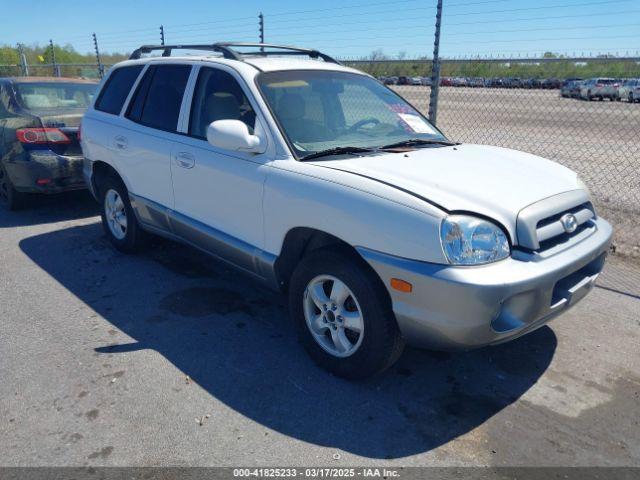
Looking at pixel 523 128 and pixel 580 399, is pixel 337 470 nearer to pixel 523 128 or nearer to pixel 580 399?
pixel 580 399

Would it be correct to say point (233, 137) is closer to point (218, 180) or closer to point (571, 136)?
point (218, 180)

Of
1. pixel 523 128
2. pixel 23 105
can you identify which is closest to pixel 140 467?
pixel 23 105

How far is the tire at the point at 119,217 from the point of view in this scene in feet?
16.4

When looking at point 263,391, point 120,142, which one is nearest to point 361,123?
point 263,391

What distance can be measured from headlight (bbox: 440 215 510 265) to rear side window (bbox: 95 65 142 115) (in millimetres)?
3632

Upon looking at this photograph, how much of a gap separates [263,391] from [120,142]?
286 cm

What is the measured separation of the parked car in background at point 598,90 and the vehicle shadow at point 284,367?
1416 centimetres

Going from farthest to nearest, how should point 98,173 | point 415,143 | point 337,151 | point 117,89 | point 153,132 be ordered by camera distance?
point 98,173
point 117,89
point 153,132
point 415,143
point 337,151

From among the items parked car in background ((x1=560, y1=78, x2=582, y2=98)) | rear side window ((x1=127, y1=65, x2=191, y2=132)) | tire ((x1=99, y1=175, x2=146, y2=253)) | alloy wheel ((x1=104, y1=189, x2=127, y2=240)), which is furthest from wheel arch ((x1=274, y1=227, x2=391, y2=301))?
parked car in background ((x1=560, y1=78, x2=582, y2=98))

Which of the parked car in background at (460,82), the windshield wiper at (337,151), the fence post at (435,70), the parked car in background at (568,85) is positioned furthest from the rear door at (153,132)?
the parked car in background at (568,85)

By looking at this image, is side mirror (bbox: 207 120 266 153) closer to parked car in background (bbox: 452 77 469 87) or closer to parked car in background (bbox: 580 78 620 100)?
parked car in background (bbox: 452 77 469 87)

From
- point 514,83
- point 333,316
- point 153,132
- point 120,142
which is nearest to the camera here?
point 333,316

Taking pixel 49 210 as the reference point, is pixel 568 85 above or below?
above

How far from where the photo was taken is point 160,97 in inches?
176
